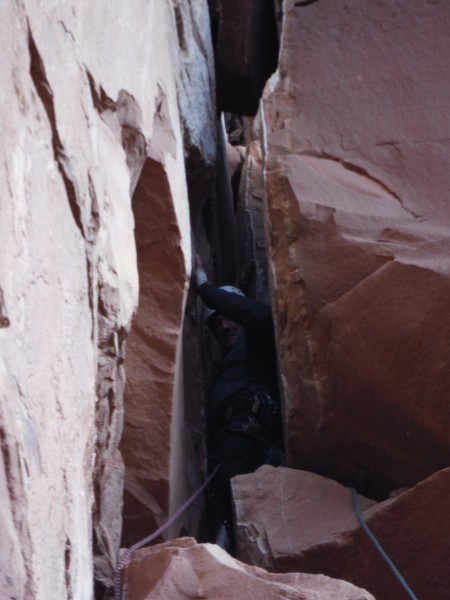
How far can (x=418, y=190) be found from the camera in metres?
3.26

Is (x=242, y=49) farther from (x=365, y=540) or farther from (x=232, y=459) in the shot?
(x=365, y=540)

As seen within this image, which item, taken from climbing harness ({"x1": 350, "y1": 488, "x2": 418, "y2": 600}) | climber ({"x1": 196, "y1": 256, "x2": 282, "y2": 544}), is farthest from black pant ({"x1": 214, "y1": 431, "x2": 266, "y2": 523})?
climbing harness ({"x1": 350, "y1": 488, "x2": 418, "y2": 600})

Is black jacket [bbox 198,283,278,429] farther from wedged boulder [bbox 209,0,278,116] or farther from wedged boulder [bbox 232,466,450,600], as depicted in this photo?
wedged boulder [bbox 209,0,278,116]

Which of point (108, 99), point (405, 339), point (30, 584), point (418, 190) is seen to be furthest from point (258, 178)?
point (30, 584)

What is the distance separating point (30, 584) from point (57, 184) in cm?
69

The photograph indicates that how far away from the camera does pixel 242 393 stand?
3.83 m

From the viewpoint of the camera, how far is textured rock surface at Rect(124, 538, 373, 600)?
205cm

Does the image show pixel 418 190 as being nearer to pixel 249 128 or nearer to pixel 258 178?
pixel 258 178

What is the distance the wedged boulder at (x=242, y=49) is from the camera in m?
4.64

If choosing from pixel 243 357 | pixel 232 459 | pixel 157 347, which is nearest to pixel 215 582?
pixel 157 347

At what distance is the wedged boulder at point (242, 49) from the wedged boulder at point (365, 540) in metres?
2.35

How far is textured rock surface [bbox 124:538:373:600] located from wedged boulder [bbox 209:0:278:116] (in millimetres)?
2898

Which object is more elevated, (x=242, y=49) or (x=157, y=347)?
(x=242, y=49)

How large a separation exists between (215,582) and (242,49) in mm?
3073
